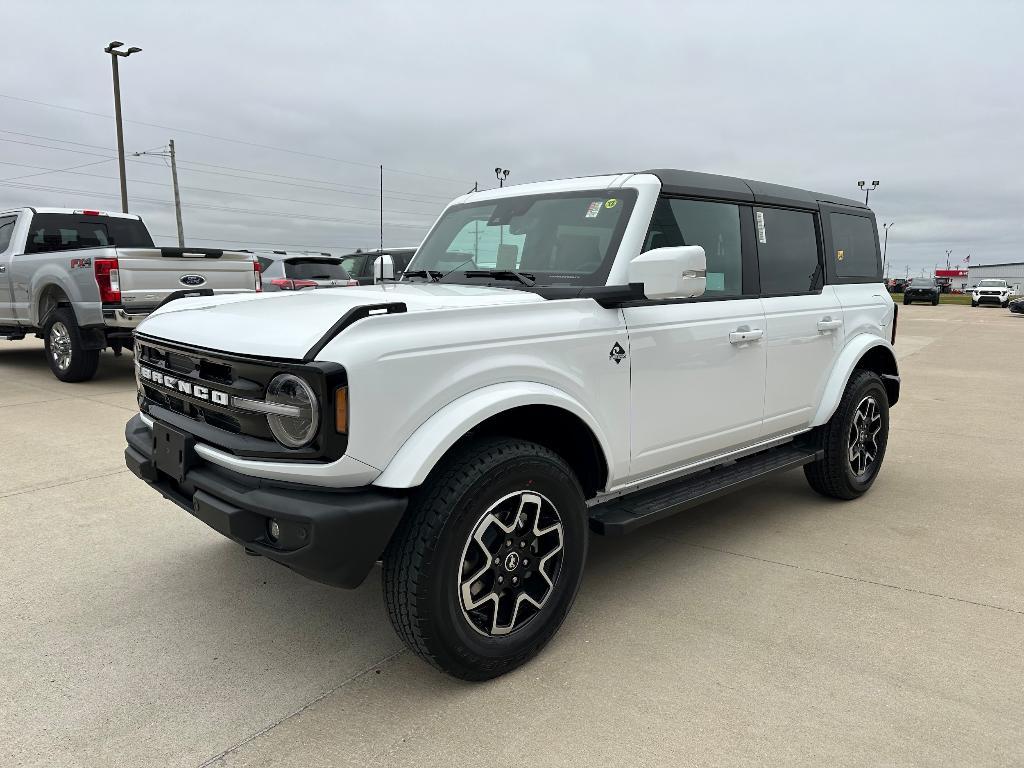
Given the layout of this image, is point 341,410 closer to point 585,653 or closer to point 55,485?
point 585,653

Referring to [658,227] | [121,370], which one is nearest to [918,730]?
[658,227]

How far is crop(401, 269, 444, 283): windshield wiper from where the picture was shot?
3.79 meters

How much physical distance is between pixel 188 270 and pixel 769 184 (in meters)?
6.71

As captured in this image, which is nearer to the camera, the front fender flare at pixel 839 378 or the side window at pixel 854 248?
the front fender flare at pixel 839 378

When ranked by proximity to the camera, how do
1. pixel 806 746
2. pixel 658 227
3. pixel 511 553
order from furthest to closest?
pixel 658 227
pixel 511 553
pixel 806 746

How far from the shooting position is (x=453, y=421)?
7.94ft

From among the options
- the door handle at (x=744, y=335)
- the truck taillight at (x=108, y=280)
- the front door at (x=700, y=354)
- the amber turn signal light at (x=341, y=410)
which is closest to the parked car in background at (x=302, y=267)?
the truck taillight at (x=108, y=280)

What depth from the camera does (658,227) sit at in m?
3.35

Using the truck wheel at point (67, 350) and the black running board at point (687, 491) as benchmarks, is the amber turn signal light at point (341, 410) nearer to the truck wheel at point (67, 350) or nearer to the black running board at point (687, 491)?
the black running board at point (687, 491)

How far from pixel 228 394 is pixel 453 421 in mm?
776

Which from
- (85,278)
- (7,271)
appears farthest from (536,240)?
(7,271)

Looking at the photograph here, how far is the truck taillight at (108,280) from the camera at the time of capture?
7.99m

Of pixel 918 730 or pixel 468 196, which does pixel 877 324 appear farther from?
pixel 918 730

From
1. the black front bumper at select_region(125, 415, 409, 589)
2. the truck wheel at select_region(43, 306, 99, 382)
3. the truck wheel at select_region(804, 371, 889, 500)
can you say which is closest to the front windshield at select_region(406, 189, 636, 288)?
the black front bumper at select_region(125, 415, 409, 589)
